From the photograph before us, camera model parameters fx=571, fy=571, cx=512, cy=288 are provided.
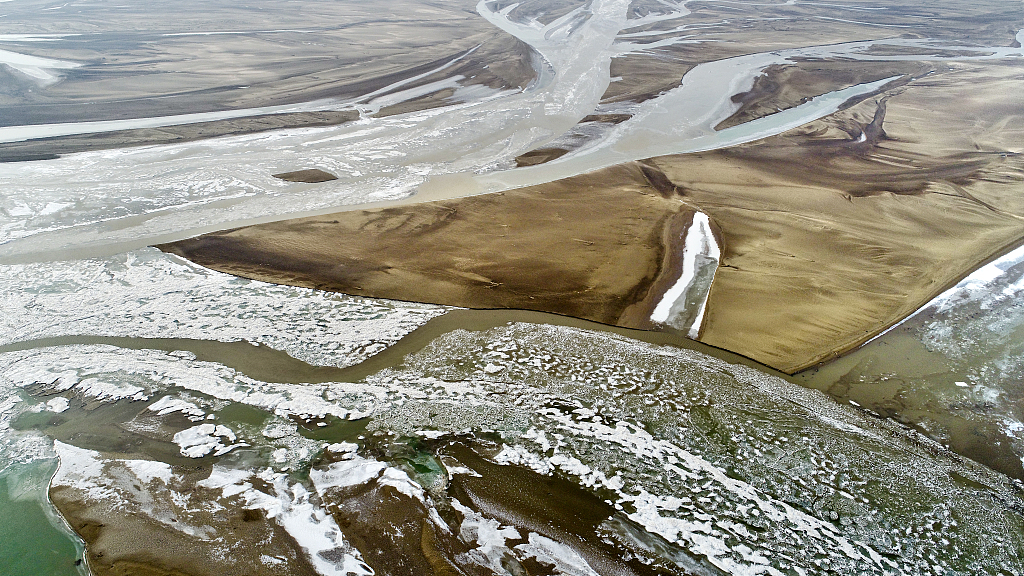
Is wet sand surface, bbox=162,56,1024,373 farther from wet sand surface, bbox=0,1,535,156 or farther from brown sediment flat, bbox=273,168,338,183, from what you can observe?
wet sand surface, bbox=0,1,535,156

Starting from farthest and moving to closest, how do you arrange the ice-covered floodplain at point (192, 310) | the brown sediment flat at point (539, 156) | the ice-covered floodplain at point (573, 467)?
the brown sediment flat at point (539, 156), the ice-covered floodplain at point (192, 310), the ice-covered floodplain at point (573, 467)

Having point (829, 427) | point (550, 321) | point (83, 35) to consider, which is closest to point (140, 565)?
point (550, 321)

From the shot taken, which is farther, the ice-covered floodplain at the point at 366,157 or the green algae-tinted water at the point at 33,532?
the ice-covered floodplain at the point at 366,157

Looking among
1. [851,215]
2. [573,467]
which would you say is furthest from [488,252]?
[851,215]

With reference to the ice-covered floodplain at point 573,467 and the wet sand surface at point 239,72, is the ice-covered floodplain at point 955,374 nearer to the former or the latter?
the ice-covered floodplain at point 573,467

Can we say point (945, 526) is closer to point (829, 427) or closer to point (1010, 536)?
point (1010, 536)

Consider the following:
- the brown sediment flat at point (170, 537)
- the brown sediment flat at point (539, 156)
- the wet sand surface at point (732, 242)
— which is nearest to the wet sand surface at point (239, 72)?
the brown sediment flat at point (539, 156)
